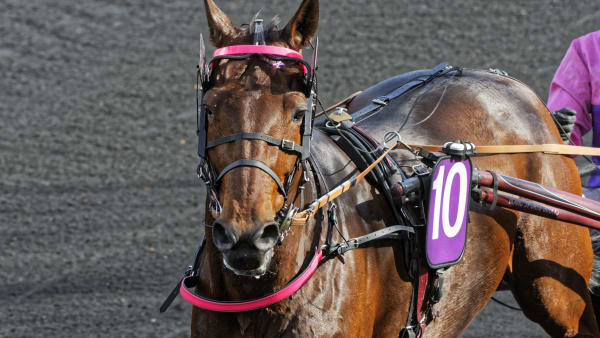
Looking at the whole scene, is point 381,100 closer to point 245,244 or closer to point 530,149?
point 530,149

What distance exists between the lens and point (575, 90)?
404 cm

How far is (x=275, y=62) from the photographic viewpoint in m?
2.43

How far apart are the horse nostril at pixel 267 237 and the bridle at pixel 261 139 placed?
10 centimetres

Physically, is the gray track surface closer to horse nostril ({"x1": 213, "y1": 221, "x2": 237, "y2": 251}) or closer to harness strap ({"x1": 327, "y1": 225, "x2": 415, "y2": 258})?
harness strap ({"x1": 327, "y1": 225, "x2": 415, "y2": 258})

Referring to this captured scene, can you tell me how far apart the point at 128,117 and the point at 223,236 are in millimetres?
5852

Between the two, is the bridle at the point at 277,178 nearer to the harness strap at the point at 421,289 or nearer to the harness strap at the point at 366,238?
the harness strap at the point at 366,238

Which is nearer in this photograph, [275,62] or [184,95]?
[275,62]

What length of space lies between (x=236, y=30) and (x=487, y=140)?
1.46 meters

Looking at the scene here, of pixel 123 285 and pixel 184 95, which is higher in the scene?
pixel 184 95

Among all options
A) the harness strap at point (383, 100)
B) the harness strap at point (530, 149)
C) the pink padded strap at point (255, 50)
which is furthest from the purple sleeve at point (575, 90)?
the pink padded strap at point (255, 50)

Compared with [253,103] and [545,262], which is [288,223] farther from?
[545,262]

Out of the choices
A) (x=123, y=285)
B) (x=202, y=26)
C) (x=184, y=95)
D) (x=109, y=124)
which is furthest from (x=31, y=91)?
(x=123, y=285)

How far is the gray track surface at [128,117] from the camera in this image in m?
5.35

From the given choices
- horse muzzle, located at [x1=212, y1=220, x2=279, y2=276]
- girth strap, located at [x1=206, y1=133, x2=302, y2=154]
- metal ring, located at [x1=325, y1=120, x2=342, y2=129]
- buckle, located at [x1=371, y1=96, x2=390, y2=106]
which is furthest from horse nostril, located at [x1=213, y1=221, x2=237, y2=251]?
buckle, located at [x1=371, y1=96, x2=390, y2=106]
